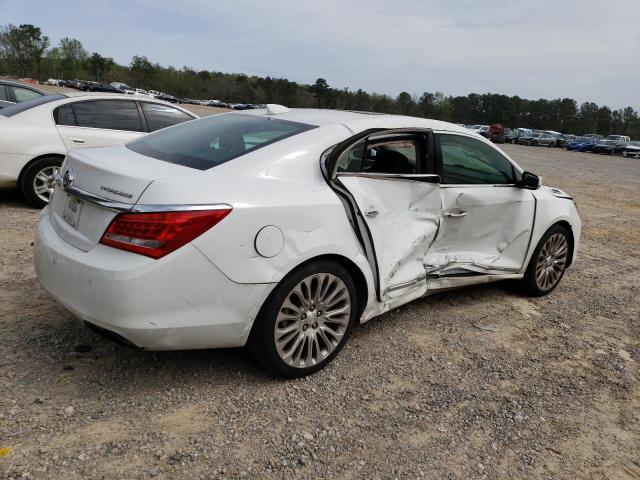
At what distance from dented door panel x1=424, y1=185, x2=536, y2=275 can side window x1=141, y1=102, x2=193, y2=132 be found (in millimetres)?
4377

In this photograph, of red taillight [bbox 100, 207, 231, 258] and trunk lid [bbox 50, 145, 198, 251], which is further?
trunk lid [bbox 50, 145, 198, 251]

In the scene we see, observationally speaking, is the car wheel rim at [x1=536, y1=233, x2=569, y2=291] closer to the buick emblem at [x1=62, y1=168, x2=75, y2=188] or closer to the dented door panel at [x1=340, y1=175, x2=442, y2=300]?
the dented door panel at [x1=340, y1=175, x2=442, y2=300]

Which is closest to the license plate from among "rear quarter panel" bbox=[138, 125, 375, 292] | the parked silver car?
"rear quarter panel" bbox=[138, 125, 375, 292]

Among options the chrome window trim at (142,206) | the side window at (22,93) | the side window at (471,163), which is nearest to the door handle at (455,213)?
the side window at (471,163)

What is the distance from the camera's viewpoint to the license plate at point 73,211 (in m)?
2.96

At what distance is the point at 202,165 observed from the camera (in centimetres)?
302

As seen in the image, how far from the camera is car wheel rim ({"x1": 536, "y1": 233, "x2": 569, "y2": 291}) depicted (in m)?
4.95

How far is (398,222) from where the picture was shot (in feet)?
12.0

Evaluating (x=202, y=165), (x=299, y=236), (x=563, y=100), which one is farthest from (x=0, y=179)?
(x=563, y=100)

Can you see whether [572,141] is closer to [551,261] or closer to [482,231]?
[551,261]

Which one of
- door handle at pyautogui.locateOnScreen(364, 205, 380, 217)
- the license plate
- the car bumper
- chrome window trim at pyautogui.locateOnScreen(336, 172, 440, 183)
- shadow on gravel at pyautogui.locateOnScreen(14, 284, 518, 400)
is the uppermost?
chrome window trim at pyautogui.locateOnScreen(336, 172, 440, 183)

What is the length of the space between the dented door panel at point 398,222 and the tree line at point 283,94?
87.0 metres

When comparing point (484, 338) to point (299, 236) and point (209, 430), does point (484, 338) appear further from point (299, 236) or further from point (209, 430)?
point (209, 430)

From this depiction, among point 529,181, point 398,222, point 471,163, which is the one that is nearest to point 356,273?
point 398,222
